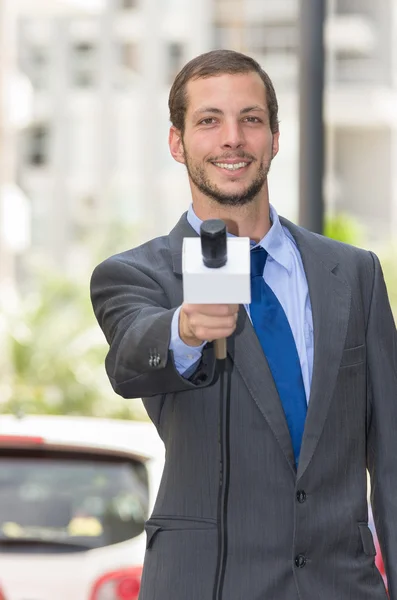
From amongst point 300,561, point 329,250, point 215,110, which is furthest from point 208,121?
point 300,561

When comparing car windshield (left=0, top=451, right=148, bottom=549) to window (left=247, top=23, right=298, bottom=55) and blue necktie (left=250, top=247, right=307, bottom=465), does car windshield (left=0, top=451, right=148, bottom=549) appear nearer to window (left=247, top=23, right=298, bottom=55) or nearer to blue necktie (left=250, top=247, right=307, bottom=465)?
blue necktie (left=250, top=247, right=307, bottom=465)

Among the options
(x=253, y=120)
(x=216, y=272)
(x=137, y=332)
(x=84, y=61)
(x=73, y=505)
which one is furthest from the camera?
(x=84, y=61)

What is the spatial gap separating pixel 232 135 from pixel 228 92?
98 mm

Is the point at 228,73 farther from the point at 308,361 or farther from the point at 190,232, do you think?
the point at 308,361

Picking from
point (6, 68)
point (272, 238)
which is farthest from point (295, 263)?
point (6, 68)

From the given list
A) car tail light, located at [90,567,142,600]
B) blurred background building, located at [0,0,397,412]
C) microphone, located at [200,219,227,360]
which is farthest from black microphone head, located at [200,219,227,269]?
blurred background building, located at [0,0,397,412]

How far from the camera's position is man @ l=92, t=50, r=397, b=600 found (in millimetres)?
2941

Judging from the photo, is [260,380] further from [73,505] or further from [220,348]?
[73,505]

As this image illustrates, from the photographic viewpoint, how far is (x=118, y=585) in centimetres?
542

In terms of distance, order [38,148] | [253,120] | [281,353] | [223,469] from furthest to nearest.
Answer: [38,148]
[253,120]
[281,353]
[223,469]

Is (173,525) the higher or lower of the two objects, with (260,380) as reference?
lower

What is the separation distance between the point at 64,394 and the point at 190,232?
1874 centimetres

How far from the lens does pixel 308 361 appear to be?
3061 millimetres

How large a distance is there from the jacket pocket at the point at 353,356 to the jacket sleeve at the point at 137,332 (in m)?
0.36
